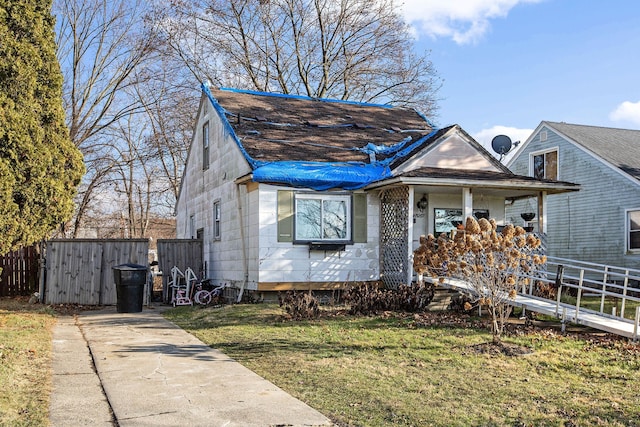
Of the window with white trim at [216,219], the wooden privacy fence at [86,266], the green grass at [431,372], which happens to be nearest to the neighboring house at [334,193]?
the window with white trim at [216,219]

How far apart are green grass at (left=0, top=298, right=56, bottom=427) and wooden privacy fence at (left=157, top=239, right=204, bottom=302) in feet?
15.6

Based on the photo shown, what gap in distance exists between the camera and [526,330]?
966 centimetres

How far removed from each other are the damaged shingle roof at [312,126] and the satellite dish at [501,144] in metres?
1.89

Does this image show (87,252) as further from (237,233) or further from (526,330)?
(526,330)

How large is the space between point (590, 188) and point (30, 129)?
1700 centimetres

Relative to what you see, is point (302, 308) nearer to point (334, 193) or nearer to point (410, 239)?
point (410, 239)

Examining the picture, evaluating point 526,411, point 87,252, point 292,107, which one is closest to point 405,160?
point 292,107

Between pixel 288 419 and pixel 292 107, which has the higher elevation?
pixel 292 107

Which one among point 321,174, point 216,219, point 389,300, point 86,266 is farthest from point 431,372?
point 216,219

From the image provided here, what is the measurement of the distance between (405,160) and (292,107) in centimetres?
450

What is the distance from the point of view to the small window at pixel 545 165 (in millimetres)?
22203

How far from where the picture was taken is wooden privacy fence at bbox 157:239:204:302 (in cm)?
1705

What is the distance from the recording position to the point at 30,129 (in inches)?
456

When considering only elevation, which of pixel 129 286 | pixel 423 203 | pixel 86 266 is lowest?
pixel 129 286
